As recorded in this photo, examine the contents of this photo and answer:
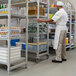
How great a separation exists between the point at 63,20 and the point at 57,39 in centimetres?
55

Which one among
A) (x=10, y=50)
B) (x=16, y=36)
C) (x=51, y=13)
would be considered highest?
(x=51, y=13)

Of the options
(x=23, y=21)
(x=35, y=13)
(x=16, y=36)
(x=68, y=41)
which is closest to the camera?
(x=16, y=36)

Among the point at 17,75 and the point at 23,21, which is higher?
the point at 23,21

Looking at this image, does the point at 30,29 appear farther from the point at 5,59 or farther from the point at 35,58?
the point at 5,59

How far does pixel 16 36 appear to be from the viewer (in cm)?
291

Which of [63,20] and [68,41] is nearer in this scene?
[63,20]

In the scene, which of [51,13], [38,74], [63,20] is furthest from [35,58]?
[51,13]

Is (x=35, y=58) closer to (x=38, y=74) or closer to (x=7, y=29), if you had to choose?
(x=38, y=74)

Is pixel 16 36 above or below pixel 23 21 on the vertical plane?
below

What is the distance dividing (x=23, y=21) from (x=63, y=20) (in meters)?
1.25

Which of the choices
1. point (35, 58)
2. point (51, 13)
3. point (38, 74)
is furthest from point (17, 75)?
point (51, 13)

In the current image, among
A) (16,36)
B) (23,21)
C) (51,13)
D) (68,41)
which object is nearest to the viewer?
(16,36)

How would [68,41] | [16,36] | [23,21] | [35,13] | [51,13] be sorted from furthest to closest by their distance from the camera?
[68,41] < [51,13] < [23,21] < [35,13] < [16,36]

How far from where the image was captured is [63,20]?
12.4 feet
